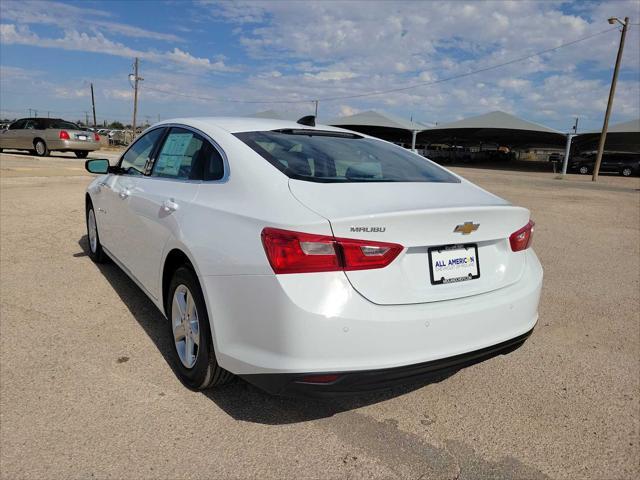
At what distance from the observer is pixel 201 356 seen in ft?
8.46

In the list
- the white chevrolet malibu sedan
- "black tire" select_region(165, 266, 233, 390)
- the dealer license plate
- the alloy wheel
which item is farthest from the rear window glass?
the dealer license plate

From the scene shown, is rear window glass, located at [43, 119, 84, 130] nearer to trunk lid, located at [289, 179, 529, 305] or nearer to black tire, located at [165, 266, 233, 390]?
black tire, located at [165, 266, 233, 390]

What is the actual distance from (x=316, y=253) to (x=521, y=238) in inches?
50.6

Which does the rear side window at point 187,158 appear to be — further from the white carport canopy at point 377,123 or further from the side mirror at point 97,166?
the white carport canopy at point 377,123

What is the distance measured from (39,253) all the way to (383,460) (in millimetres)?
4782

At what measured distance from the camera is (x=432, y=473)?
7.26 feet

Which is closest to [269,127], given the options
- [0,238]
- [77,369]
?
[77,369]

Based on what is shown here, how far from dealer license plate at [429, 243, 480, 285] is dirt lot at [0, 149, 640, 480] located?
84 centimetres

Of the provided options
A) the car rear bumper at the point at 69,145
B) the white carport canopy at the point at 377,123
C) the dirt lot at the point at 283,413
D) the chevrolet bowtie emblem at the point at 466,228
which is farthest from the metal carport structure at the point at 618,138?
→ the chevrolet bowtie emblem at the point at 466,228

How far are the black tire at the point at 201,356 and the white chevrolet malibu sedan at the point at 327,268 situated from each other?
10 mm

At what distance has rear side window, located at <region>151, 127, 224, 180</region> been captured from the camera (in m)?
2.83

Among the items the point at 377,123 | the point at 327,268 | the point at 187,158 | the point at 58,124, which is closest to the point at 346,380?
the point at 327,268

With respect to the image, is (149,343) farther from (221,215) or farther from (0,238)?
(0,238)

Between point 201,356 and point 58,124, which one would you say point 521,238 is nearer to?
point 201,356
